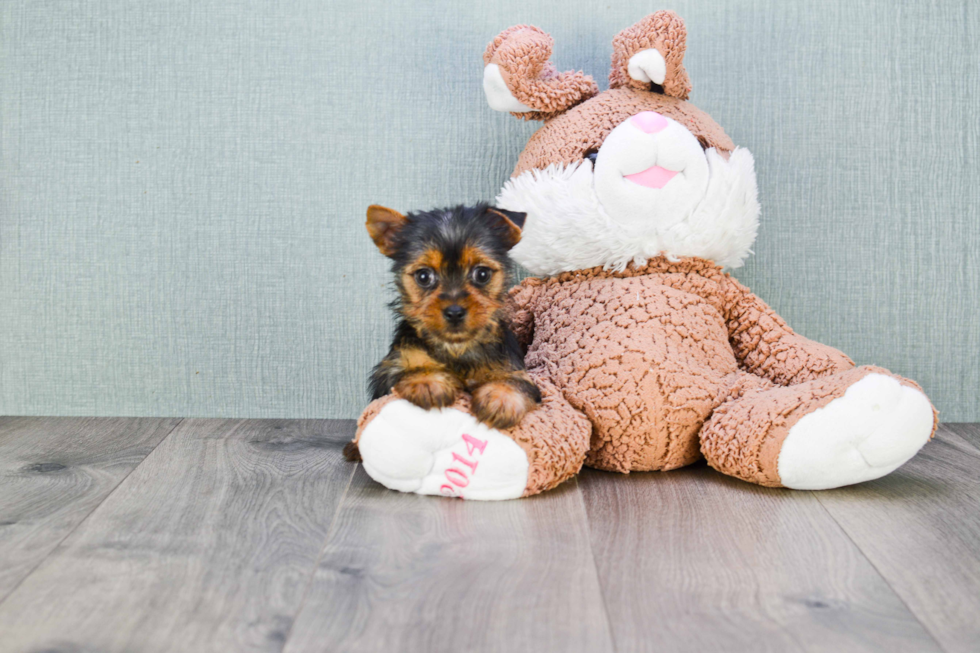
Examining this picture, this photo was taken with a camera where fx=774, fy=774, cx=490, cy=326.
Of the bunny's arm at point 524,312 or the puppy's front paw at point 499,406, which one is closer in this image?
the puppy's front paw at point 499,406

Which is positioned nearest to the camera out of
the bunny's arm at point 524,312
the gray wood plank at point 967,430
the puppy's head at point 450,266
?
the puppy's head at point 450,266

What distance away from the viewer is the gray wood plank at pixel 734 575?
38.5 inches

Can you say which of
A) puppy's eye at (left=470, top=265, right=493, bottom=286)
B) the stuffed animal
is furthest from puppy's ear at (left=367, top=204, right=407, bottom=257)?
the stuffed animal

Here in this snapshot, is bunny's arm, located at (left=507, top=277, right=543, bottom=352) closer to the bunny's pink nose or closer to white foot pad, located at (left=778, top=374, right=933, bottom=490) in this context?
the bunny's pink nose

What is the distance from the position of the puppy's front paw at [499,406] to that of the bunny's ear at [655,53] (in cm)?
80

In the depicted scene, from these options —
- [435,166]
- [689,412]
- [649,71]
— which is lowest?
[689,412]

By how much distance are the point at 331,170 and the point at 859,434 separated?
144cm

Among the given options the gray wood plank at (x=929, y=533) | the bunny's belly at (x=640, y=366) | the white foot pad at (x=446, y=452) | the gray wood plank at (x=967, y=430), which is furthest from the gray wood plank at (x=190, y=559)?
the gray wood plank at (x=967, y=430)

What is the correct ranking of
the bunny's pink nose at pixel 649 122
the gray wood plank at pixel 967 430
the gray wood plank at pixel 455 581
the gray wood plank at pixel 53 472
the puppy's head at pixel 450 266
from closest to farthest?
the gray wood plank at pixel 455 581
the gray wood plank at pixel 53 472
the puppy's head at pixel 450 266
the bunny's pink nose at pixel 649 122
the gray wood plank at pixel 967 430

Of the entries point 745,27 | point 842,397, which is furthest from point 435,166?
point 842,397

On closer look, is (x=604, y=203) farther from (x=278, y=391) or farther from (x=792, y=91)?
(x=278, y=391)

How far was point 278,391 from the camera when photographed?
7.04 ft

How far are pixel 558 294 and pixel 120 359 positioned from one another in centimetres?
125

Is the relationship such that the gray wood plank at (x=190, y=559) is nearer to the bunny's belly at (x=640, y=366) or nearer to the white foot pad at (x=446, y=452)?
the white foot pad at (x=446, y=452)
